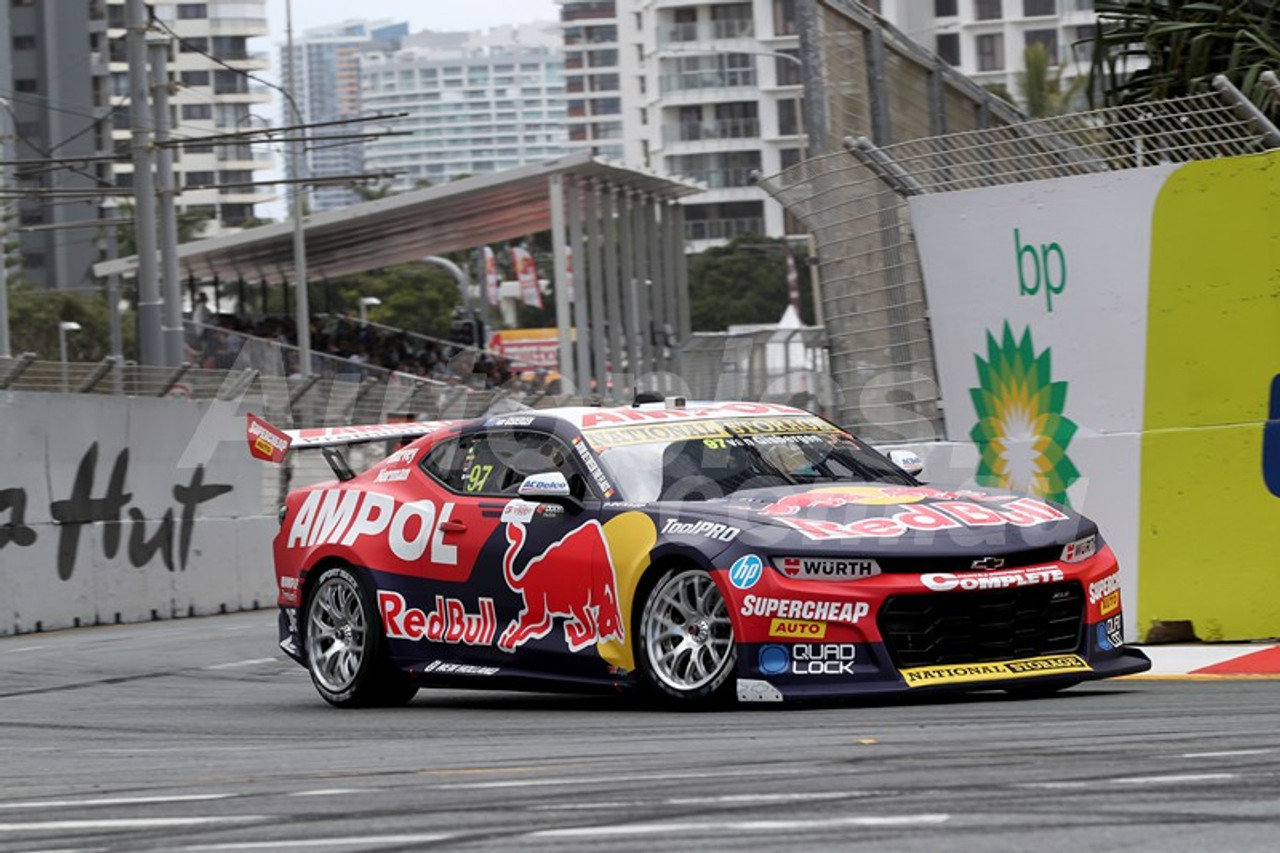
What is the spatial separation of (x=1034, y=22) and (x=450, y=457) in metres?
84.8

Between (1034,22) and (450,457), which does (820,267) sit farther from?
(1034,22)

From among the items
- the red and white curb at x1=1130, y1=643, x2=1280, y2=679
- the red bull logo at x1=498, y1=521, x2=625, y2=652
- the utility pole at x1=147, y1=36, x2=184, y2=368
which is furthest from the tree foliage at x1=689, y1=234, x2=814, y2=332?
the red bull logo at x1=498, y1=521, x2=625, y2=652

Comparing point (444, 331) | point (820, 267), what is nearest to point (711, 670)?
point (820, 267)

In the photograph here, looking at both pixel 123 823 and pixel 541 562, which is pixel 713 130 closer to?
pixel 541 562

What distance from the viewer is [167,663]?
579 inches

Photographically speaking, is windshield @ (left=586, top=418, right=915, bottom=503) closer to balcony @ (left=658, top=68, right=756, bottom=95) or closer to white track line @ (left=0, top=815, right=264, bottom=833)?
white track line @ (left=0, top=815, right=264, bottom=833)

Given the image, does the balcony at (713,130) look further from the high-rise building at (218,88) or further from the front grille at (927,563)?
the front grille at (927,563)

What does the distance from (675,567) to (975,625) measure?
4.16ft

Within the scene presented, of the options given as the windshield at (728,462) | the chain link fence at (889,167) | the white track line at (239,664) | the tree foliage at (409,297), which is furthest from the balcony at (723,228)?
the windshield at (728,462)

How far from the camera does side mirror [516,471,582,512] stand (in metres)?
9.47

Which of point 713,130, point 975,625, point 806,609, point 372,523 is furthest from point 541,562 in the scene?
point 713,130

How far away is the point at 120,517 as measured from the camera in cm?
2044

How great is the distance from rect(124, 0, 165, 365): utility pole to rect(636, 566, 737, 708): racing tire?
19.4 m

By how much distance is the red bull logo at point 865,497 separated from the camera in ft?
29.2
